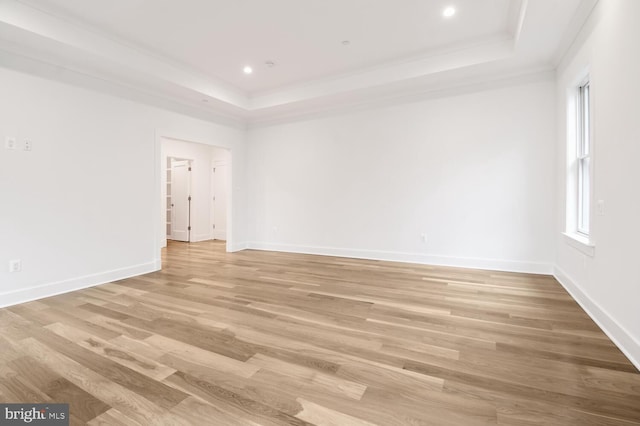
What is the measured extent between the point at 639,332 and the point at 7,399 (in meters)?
3.74

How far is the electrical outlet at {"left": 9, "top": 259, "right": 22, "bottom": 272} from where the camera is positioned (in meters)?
3.18

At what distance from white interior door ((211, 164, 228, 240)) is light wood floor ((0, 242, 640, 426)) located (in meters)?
4.90

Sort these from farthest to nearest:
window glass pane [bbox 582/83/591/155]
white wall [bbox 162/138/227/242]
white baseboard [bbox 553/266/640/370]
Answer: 1. white wall [bbox 162/138/227/242]
2. window glass pane [bbox 582/83/591/155]
3. white baseboard [bbox 553/266/640/370]

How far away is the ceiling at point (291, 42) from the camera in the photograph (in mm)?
3104

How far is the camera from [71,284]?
366 centimetres

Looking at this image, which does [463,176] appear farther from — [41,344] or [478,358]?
[41,344]

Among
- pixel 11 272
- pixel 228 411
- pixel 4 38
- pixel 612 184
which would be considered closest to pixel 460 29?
pixel 612 184

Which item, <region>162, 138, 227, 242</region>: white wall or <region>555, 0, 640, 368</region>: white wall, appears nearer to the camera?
<region>555, 0, 640, 368</region>: white wall

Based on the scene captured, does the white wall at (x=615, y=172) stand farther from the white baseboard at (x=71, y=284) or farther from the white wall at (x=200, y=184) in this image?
the white wall at (x=200, y=184)

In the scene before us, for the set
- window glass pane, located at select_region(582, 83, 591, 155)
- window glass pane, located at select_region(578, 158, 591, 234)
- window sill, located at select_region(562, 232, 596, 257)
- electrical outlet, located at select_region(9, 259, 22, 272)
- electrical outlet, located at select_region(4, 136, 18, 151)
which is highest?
window glass pane, located at select_region(582, 83, 591, 155)

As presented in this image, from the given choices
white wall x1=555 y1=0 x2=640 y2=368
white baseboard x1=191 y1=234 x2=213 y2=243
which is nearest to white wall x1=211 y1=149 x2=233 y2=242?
white baseboard x1=191 y1=234 x2=213 y2=243

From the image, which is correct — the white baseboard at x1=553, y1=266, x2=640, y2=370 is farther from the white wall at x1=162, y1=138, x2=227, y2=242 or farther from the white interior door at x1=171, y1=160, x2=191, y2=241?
the white interior door at x1=171, y1=160, x2=191, y2=241

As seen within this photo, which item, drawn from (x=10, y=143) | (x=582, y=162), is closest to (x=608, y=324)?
(x=582, y=162)

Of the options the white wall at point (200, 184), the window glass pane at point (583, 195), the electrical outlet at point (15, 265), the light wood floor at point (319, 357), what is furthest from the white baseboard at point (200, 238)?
the window glass pane at point (583, 195)
